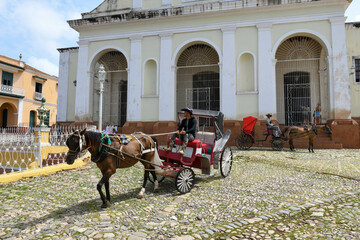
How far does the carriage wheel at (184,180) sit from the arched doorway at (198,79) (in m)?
9.41

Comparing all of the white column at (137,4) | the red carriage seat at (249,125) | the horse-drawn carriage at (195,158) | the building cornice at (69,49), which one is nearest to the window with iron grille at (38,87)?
the building cornice at (69,49)

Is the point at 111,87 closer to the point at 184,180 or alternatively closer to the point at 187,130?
the point at 187,130

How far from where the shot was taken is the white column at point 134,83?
536 inches

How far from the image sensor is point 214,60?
14.9 meters

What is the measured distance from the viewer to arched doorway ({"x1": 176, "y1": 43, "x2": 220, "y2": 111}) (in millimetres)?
14391

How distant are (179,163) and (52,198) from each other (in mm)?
2440

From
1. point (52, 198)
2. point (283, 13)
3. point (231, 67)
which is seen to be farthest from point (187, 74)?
point (52, 198)

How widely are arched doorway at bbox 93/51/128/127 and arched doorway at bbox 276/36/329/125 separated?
10012mm

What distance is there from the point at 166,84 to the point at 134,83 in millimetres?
1955

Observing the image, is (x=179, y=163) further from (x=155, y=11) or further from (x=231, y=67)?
(x=155, y=11)

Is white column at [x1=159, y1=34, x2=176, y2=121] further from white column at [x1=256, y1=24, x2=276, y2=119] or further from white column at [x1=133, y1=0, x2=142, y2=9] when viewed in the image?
white column at [x1=256, y1=24, x2=276, y2=119]

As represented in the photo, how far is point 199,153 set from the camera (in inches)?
191

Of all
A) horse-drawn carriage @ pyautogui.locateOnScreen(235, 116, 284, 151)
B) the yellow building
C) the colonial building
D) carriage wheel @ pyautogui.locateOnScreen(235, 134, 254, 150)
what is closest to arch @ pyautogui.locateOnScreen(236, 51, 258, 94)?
the colonial building

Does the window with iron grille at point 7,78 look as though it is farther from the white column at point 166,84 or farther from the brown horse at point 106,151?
the brown horse at point 106,151
